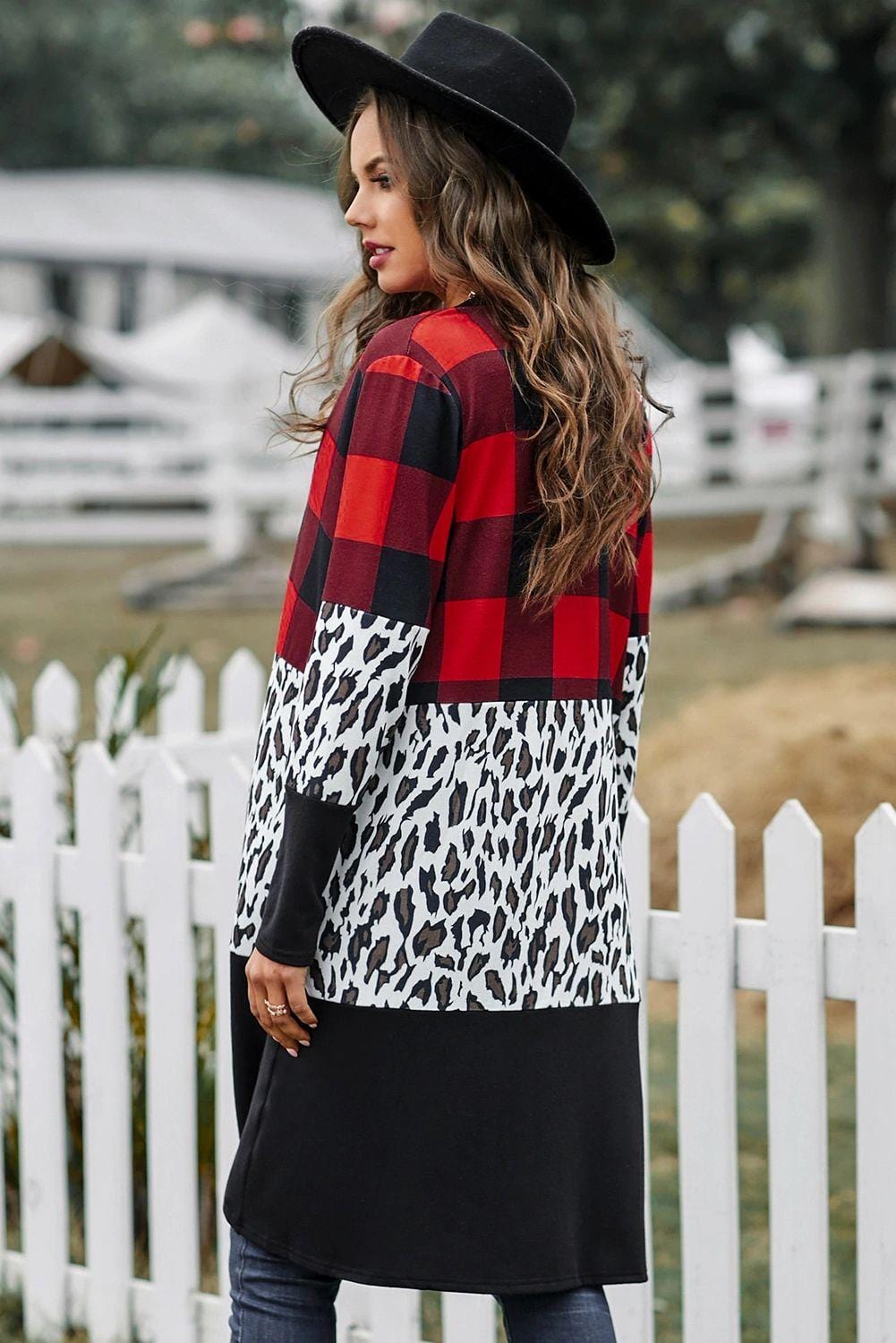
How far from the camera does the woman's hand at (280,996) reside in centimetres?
184

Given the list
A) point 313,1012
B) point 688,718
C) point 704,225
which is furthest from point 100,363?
point 313,1012

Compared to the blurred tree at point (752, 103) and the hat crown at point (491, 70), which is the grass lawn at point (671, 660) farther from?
the blurred tree at point (752, 103)

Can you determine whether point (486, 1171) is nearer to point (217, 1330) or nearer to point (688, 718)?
point (217, 1330)

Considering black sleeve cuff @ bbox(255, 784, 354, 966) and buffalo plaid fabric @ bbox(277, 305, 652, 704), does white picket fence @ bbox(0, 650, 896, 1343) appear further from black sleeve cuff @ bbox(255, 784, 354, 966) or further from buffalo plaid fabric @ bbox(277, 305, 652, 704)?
black sleeve cuff @ bbox(255, 784, 354, 966)

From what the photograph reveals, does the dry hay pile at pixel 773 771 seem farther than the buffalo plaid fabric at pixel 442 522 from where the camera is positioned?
Yes

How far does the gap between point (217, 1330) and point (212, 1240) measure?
44cm

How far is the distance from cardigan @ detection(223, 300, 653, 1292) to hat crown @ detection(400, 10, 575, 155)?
0.23 metres

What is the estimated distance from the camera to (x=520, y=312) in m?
1.89

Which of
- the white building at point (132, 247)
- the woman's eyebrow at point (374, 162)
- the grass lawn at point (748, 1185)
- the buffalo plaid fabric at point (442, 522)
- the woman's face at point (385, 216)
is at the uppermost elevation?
the white building at point (132, 247)

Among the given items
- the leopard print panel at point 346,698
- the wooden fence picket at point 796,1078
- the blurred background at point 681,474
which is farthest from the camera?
the blurred background at point 681,474

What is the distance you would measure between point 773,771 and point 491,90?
3.20 metres

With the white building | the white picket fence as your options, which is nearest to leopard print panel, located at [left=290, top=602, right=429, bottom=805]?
the white picket fence

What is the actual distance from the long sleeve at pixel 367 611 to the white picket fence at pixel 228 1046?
653 millimetres

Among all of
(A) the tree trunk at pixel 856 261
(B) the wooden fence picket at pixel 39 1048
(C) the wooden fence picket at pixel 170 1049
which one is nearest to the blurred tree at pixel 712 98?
(A) the tree trunk at pixel 856 261
